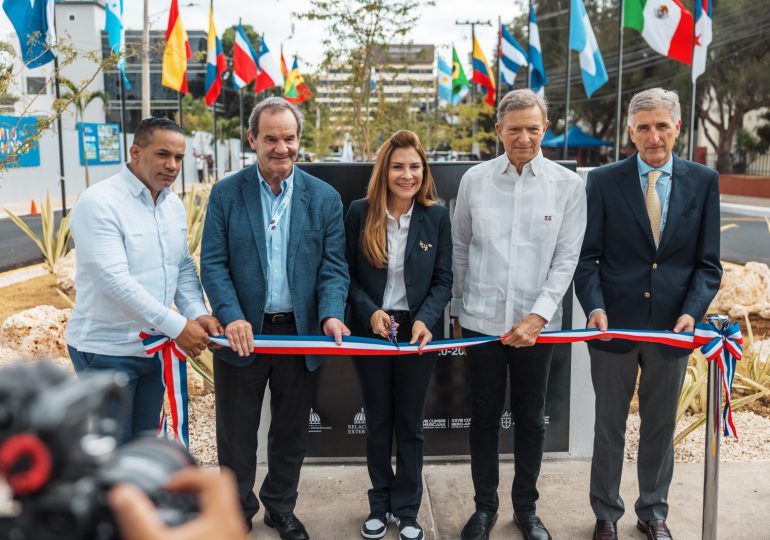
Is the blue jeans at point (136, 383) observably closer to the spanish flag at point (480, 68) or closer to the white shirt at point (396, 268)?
the white shirt at point (396, 268)

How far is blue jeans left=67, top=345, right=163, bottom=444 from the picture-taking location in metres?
2.88

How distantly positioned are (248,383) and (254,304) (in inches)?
14.8

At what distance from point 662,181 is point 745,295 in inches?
186

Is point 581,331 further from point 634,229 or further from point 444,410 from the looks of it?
point 444,410

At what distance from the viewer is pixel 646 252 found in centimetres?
319

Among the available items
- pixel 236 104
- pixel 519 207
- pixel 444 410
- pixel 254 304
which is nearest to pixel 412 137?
pixel 519 207

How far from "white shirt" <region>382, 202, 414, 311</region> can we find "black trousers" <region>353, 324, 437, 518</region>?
0.37 ft

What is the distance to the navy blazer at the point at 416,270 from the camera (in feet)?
10.8

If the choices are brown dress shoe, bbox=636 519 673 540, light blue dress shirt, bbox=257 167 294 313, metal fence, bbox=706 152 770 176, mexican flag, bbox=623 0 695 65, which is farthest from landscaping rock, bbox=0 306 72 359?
metal fence, bbox=706 152 770 176

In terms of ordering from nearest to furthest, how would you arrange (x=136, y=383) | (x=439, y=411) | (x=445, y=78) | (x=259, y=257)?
1. (x=136, y=383)
2. (x=259, y=257)
3. (x=439, y=411)
4. (x=445, y=78)

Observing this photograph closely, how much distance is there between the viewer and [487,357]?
132 inches

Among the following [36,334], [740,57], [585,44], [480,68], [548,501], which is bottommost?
[548,501]

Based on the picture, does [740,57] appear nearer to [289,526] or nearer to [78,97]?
[78,97]

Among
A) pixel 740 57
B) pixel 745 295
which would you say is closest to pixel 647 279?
pixel 745 295
